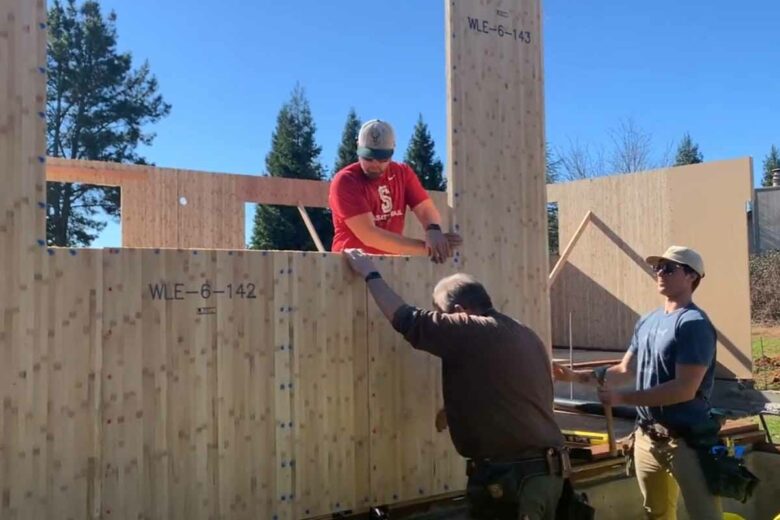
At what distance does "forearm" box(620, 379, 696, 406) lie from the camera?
384 centimetres

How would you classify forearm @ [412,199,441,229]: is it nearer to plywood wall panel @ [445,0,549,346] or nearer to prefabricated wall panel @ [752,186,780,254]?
plywood wall panel @ [445,0,549,346]

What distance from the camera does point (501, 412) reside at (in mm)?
3463

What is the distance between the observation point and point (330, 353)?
14.4 ft

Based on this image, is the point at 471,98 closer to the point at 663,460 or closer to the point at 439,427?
the point at 439,427

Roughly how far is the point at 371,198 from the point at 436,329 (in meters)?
1.28

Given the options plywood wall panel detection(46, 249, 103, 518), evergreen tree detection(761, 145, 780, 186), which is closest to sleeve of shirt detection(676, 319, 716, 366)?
plywood wall panel detection(46, 249, 103, 518)

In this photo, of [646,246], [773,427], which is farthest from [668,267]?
[646,246]

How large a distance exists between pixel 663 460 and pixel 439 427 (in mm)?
1260

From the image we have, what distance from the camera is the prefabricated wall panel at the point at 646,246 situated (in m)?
9.56

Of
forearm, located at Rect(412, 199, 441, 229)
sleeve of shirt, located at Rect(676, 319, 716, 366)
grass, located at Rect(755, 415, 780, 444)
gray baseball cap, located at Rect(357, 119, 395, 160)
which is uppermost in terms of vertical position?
gray baseball cap, located at Rect(357, 119, 395, 160)

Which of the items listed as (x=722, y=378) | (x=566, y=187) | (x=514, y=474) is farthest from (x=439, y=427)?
(x=566, y=187)

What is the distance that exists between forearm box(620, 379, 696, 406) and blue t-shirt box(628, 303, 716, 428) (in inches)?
5.0

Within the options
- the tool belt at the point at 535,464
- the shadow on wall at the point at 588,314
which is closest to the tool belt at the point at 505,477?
the tool belt at the point at 535,464

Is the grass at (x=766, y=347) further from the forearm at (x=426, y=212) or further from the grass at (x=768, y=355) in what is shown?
the forearm at (x=426, y=212)
